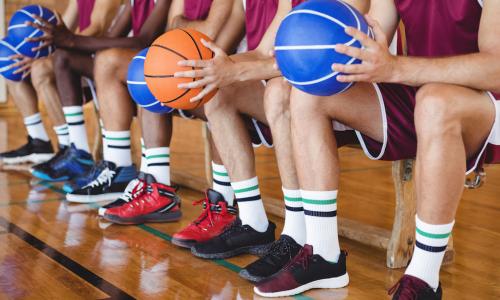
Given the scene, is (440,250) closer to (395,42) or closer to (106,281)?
(395,42)

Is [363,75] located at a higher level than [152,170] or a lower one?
higher

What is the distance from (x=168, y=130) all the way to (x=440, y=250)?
4.91 feet

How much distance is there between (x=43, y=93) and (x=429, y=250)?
280 cm

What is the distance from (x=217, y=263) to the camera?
85.8 inches

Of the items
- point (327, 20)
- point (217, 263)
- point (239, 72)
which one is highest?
point (327, 20)

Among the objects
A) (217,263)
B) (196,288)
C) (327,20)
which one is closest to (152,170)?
(217,263)

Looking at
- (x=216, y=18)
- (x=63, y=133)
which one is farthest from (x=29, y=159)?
(x=216, y=18)

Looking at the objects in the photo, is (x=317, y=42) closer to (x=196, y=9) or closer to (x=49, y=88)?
(x=196, y=9)

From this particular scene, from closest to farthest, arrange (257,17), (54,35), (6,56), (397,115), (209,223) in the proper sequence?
(397,115) < (209,223) < (257,17) < (54,35) < (6,56)

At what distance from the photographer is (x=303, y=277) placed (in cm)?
185

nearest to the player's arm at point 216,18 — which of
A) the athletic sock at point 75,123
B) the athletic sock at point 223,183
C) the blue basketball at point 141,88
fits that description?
the blue basketball at point 141,88

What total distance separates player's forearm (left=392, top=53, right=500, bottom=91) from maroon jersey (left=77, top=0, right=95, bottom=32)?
2.55m

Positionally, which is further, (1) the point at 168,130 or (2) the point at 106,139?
(2) the point at 106,139

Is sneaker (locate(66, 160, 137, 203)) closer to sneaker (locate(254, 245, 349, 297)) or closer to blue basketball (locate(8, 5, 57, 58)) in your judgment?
blue basketball (locate(8, 5, 57, 58))
